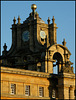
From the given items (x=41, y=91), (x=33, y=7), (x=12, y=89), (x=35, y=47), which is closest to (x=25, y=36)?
(x=35, y=47)

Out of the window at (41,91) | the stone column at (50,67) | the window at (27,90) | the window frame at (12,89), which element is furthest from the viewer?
the stone column at (50,67)

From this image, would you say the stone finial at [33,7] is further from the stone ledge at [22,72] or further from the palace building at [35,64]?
the stone ledge at [22,72]

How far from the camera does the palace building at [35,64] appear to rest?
52.1 metres

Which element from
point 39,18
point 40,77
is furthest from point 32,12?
point 40,77

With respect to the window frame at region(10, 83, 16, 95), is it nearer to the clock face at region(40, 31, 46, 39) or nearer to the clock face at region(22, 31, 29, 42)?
the clock face at region(22, 31, 29, 42)

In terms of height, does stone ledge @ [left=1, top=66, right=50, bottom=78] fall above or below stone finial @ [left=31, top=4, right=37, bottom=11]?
below

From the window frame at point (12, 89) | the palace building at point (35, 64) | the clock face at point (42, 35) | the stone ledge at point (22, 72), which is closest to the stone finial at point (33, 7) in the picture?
the palace building at point (35, 64)

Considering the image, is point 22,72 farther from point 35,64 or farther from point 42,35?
point 42,35

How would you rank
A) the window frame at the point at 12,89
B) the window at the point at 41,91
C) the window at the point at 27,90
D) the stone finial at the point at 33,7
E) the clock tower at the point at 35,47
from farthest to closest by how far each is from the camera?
1. the stone finial at the point at 33,7
2. the clock tower at the point at 35,47
3. the window at the point at 41,91
4. the window at the point at 27,90
5. the window frame at the point at 12,89

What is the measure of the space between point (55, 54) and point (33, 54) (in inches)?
150

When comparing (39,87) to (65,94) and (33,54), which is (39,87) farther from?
(33,54)

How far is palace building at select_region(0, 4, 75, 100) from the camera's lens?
5206cm

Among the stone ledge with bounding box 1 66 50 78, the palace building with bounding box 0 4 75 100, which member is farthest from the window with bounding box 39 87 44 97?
the stone ledge with bounding box 1 66 50 78

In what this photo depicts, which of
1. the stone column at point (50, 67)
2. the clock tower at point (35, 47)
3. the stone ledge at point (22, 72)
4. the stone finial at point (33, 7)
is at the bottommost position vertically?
the stone ledge at point (22, 72)
